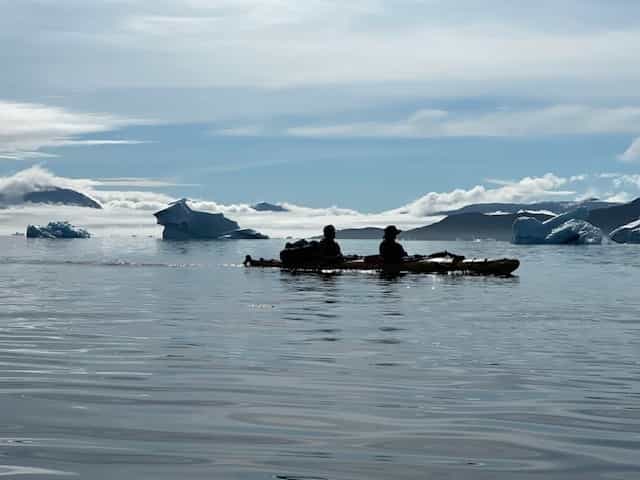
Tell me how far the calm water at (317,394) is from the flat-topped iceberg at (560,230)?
484ft

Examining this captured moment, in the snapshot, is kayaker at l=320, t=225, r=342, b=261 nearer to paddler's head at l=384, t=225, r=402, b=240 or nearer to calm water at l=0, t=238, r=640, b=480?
paddler's head at l=384, t=225, r=402, b=240

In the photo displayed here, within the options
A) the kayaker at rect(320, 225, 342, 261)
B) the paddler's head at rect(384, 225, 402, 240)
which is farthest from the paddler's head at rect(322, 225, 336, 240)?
the paddler's head at rect(384, 225, 402, 240)

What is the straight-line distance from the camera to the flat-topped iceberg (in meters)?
178

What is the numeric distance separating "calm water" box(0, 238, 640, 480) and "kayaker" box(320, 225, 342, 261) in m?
40.2

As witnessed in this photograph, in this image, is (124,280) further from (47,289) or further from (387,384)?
(387,384)

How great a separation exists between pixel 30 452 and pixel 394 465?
4.15m

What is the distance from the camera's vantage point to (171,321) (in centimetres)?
3078

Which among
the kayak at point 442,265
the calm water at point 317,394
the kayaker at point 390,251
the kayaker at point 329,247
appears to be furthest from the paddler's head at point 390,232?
the calm water at point 317,394

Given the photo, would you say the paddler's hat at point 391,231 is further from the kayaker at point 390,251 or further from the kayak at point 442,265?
the kayak at point 442,265

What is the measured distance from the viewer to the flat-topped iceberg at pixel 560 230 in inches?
7013

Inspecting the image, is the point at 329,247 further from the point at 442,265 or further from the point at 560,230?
the point at 560,230

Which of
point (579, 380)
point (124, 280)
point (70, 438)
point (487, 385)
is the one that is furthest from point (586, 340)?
point (124, 280)

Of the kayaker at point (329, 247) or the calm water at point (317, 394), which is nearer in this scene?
the calm water at point (317, 394)

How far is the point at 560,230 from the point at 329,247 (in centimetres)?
10916
